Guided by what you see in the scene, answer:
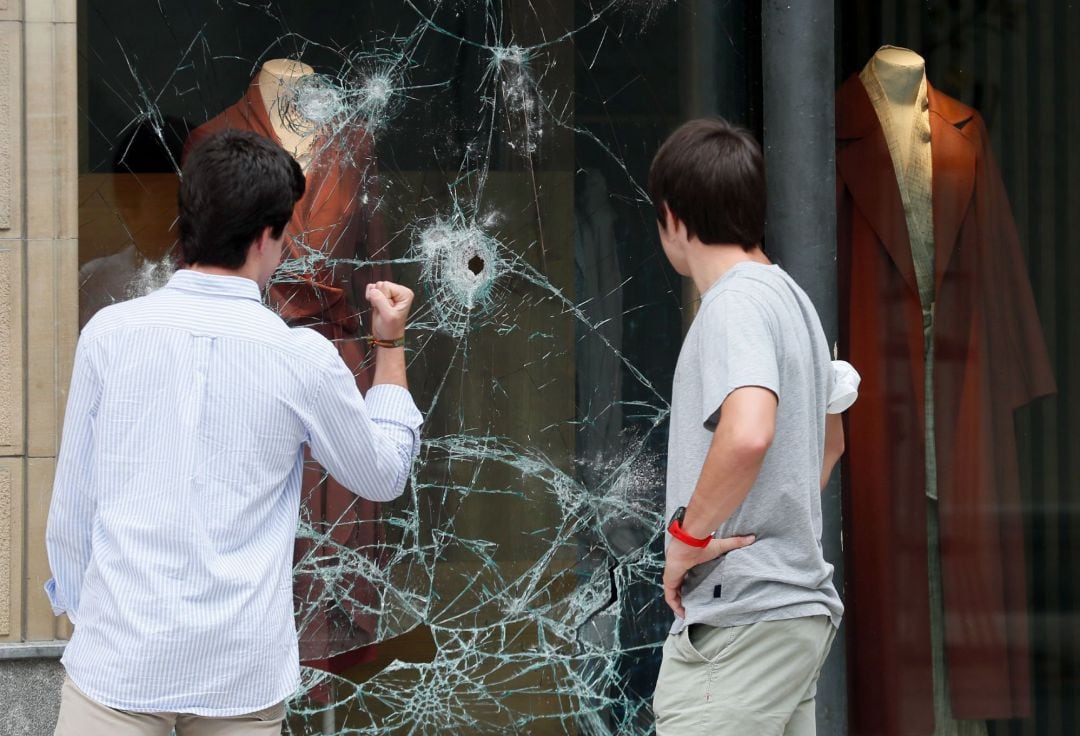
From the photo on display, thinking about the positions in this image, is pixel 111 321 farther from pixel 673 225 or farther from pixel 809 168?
pixel 809 168

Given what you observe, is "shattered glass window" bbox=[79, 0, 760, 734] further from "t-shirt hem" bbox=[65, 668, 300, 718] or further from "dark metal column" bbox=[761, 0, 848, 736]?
"t-shirt hem" bbox=[65, 668, 300, 718]

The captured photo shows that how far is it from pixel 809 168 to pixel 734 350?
1.61 meters

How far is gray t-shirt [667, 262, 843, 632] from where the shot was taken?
206 cm

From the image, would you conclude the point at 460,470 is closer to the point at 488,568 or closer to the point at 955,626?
the point at 488,568

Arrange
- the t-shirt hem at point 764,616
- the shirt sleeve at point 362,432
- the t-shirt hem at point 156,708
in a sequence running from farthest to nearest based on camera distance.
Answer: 1. the t-shirt hem at point 764,616
2. the shirt sleeve at point 362,432
3. the t-shirt hem at point 156,708

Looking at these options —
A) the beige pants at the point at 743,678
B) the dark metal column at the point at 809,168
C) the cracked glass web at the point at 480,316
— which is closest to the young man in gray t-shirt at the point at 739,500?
the beige pants at the point at 743,678

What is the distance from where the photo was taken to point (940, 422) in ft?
12.5

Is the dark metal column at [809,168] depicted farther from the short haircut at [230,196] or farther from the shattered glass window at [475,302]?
the short haircut at [230,196]

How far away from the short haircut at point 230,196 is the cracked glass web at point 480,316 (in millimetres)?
1539

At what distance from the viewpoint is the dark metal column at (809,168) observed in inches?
136

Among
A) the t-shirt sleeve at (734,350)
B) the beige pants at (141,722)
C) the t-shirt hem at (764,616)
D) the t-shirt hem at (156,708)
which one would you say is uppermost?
the t-shirt sleeve at (734,350)

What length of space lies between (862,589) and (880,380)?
64cm

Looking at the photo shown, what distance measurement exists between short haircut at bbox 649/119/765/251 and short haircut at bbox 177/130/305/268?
0.64 metres

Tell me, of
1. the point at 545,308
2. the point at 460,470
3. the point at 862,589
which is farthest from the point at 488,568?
the point at 862,589
